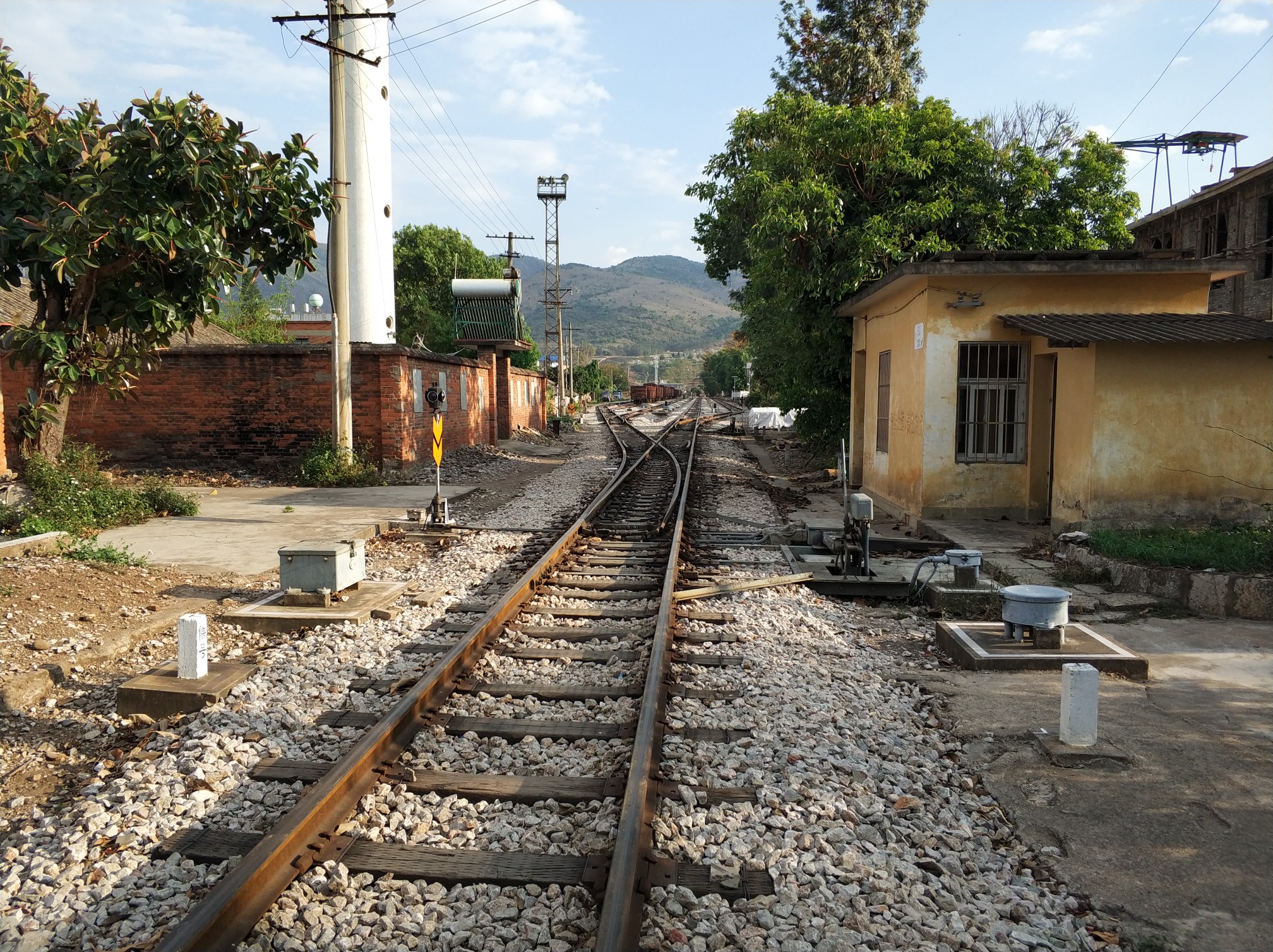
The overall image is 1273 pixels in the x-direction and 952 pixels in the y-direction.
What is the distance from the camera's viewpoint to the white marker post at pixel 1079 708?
4570 mm

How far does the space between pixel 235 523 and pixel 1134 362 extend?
11.0 metres

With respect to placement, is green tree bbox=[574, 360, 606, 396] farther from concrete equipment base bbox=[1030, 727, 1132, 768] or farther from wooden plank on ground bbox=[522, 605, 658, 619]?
concrete equipment base bbox=[1030, 727, 1132, 768]

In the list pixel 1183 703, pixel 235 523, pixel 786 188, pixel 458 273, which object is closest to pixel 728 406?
pixel 458 273

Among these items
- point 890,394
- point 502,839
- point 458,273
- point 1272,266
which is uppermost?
point 458,273

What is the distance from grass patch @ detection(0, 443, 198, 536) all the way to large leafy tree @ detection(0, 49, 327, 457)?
0.68 m

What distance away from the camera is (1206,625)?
7137mm

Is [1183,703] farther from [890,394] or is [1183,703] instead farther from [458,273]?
[458,273]

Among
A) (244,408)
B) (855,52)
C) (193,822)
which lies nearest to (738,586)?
(193,822)

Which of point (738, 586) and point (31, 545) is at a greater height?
point (31, 545)

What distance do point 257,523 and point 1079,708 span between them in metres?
10.4

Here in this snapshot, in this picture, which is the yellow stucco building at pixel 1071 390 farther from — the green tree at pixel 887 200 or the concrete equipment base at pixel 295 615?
the concrete equipment base at pixel 295 615

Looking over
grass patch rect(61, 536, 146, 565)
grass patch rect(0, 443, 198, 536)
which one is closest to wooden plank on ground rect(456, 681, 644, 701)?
grass patch rect(61, 536, 146, 565)

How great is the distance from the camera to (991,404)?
12.1m

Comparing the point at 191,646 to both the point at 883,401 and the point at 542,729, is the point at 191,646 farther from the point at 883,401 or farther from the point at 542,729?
the point at 883,401
